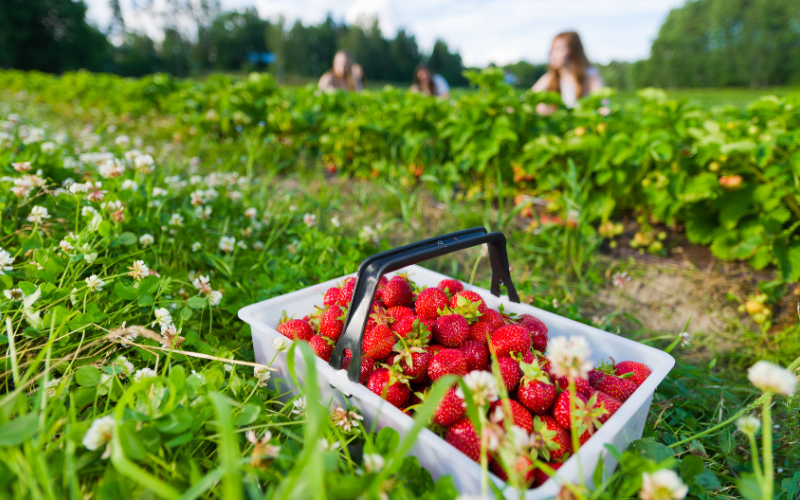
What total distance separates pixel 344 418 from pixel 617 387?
649 millimetres

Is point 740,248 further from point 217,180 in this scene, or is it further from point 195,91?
point 195,91

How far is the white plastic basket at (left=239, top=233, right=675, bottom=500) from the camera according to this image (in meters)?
0.78

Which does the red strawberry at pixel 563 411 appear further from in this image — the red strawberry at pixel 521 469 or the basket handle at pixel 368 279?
the basket handle at pixel 368 279

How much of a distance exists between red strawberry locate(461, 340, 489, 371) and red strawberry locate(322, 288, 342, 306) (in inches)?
17.8

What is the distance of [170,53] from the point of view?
1938 inches

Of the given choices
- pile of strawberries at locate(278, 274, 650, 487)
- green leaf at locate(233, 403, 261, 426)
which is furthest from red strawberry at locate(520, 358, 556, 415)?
green leaf at locate(233, 403, 261, 426)

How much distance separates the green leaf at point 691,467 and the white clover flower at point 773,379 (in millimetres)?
394

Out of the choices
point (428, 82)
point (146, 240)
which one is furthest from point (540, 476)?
point (428, 82)

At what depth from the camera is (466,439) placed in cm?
85

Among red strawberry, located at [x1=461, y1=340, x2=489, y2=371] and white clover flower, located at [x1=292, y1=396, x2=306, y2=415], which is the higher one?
red strawberry, located at [x1=461, y1=340, x2=489, y2=371]

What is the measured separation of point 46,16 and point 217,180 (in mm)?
36884

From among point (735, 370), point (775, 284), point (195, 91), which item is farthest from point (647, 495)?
point (195, 91)

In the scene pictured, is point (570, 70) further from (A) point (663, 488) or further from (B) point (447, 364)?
(A) point (663, 488)

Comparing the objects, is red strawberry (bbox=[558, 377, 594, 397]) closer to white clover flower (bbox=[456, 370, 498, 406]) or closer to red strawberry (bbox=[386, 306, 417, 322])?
white clover flower (bbox=[456, 370, 498, 406])
